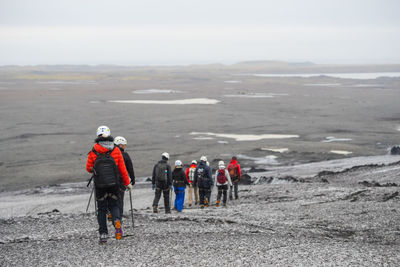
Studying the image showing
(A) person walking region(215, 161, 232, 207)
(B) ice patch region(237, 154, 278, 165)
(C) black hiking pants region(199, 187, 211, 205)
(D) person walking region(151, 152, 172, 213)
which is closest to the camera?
(D) person walking region(151, 152, 172, 213)

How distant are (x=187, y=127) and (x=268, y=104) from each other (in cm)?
1970

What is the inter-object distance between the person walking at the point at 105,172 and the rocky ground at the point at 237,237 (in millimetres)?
648

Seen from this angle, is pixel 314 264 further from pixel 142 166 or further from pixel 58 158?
pixel 58 158

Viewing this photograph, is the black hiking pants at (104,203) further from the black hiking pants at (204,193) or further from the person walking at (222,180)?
the person walking at (222,180)

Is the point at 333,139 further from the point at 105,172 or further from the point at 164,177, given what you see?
the point at 105,172

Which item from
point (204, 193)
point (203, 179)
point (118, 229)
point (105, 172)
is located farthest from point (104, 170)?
point (204, 193)

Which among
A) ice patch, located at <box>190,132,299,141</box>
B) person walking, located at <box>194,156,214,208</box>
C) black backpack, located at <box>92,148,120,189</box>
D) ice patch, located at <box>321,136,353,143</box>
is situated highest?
black backpack, located at <box>92,148,120,189</box>

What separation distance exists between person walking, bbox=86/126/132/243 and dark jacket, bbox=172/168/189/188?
215 inches

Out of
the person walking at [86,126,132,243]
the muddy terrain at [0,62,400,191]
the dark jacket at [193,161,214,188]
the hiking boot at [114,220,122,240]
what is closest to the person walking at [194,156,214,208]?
the dark jacket at [193,161,214,188]

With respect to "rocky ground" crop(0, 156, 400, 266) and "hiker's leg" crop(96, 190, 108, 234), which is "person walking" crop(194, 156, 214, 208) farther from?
"hiker's leg" crop(96, 190, 108, 234)

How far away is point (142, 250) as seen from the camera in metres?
8.82

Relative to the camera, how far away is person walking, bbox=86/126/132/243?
885 centimetres

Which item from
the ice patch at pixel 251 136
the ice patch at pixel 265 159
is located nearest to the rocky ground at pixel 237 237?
the ice patch at pixel 265 159

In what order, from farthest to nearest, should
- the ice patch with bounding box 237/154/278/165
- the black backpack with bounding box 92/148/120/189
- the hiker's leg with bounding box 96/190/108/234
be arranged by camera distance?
the ice patch with bounding box 237/154/278/165 → the hiker's leg with bounding box 96/190/108/234 → the black backpack with bounding box 92/148/120/189
